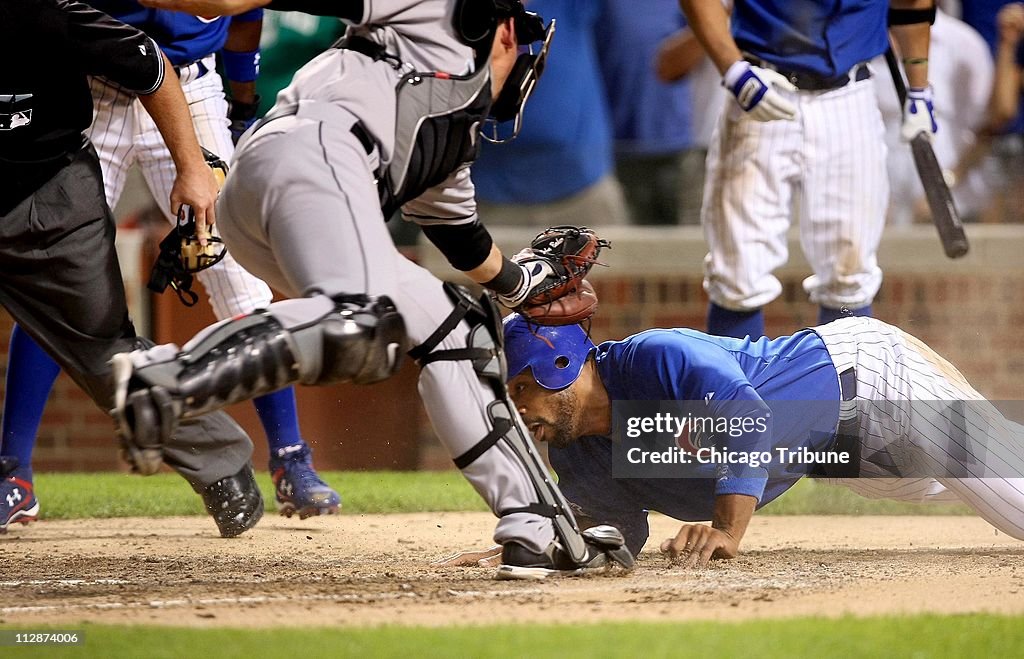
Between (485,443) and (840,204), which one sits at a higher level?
(485,443)

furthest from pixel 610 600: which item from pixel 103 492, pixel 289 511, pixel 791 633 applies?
pixel 103 492

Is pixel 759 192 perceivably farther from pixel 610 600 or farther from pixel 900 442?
pixel 610 600

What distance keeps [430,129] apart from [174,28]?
72.4 inches

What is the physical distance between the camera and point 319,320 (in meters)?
2.94

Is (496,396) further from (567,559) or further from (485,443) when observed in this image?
(567,559)

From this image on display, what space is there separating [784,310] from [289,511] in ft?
11.1

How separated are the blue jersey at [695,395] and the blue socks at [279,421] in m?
1.22

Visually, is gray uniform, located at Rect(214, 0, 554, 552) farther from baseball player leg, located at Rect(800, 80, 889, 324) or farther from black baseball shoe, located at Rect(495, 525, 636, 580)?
baseball player leg, located at Rect(800, 80, 889, 324)

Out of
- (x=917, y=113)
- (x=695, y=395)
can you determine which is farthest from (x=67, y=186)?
(x=917, y=113)

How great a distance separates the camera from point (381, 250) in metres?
3.18

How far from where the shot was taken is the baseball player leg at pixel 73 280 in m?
4.08

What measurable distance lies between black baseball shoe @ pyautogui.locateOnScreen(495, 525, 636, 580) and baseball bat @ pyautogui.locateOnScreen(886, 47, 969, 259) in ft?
8.78

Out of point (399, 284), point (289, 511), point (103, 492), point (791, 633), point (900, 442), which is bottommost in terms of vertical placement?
point (103, 492)

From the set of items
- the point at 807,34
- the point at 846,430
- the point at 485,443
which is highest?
the point at 807,34
